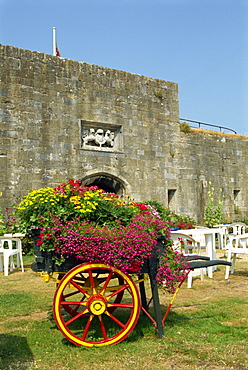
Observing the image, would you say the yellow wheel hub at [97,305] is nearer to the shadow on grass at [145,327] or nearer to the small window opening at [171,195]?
the shadow on grass at [145,327]

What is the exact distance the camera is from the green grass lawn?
10.0ft

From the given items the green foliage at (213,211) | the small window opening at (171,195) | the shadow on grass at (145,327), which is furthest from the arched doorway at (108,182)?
the shadow on grass at (145,327)

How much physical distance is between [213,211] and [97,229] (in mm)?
11844

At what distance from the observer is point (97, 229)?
3541 millimetres

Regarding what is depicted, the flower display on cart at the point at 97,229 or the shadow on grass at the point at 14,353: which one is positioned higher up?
the flower display on cart at the point at 97,229

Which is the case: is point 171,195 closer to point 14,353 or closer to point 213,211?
point 213,211

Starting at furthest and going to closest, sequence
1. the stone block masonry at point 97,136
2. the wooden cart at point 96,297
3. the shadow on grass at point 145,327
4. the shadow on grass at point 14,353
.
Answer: the stone block masonry at point 97,136
the shadow on grass at point 145,327
the wooden cart at point 96,297
the shadow on grass at point 14,353

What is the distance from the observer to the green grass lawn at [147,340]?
3.06m

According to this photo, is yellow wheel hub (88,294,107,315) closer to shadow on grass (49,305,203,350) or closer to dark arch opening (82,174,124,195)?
shadow on grass (49,305,203,350)

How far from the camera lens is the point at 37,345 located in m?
3.49

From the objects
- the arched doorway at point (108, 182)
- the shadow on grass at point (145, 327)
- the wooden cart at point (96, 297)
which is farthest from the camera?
the arched doorway at point (108, 182)

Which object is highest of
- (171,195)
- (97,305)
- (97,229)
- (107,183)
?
(107,183)

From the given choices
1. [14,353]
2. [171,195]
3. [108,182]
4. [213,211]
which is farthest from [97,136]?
[14,353]

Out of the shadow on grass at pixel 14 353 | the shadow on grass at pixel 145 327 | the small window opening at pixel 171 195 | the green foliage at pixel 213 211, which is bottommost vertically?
the shadow on grass at pixel 145 327
